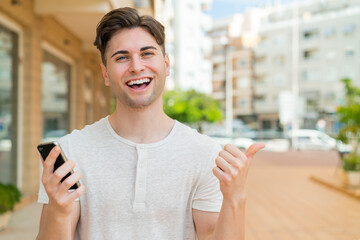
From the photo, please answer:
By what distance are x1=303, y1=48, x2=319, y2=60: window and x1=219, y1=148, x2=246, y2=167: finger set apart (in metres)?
52.5

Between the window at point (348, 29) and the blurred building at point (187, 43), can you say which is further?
the blurred building at point (187, 43)

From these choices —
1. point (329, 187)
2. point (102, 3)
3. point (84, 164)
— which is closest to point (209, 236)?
point (84, 164)

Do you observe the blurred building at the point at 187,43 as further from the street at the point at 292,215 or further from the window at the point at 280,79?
the street at the point at 292,215

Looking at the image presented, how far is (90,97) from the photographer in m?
14.1

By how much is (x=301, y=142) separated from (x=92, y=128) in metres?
30.4

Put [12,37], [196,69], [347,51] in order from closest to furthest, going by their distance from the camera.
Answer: [12,37] < [347,51] < [196,69]

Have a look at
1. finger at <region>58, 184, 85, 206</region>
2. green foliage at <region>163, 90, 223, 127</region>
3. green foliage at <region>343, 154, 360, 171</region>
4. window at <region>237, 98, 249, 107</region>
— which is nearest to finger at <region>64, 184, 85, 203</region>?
finger at <region>58, 184, 85, 206</region>

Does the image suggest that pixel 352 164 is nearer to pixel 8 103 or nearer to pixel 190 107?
pixel 8 103

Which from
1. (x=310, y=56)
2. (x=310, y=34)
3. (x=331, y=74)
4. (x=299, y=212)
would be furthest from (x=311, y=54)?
(x=299, y=212)

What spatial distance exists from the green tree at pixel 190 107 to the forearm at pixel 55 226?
2520 cm

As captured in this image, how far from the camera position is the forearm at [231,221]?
1.53 metres

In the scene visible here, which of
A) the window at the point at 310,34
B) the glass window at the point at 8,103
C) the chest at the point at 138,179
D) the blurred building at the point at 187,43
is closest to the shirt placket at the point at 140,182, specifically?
the chest at the point at 138,179

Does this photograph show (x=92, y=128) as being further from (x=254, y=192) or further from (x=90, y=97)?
(x=90, y=97)

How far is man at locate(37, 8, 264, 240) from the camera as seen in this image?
5.45 ft
